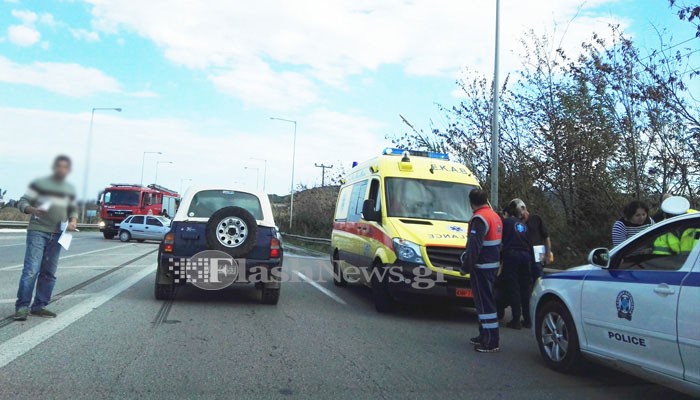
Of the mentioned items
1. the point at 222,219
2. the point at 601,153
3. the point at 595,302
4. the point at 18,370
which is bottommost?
the point at 18,370

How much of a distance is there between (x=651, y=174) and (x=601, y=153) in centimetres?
148

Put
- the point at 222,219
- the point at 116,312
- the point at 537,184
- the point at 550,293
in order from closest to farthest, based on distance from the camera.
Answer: the point at 550,293 → the point at 116,312 → the point at 222,219 → the point at 537,184

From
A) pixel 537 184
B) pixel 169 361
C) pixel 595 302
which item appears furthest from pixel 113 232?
pixel 595 302

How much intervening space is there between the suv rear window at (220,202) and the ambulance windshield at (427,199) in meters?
2.12

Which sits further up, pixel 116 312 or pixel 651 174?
pixel 651 174

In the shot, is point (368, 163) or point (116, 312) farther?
point (368, 163)

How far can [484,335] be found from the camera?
620 cm

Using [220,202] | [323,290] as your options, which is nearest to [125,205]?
[323,290]

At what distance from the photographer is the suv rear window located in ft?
29.3

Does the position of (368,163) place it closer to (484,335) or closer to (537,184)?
(484,335)

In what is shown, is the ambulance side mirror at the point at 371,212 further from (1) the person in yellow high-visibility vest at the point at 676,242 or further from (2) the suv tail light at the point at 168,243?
(1) the person in yellow high-visibility vest at the point at 676,242

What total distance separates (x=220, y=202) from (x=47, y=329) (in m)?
3.47

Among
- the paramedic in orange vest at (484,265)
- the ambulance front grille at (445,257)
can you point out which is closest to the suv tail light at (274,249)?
the ambulance front grille at (445,257)

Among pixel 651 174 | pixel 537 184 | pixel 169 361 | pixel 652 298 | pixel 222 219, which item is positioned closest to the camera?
pixel 652 298
